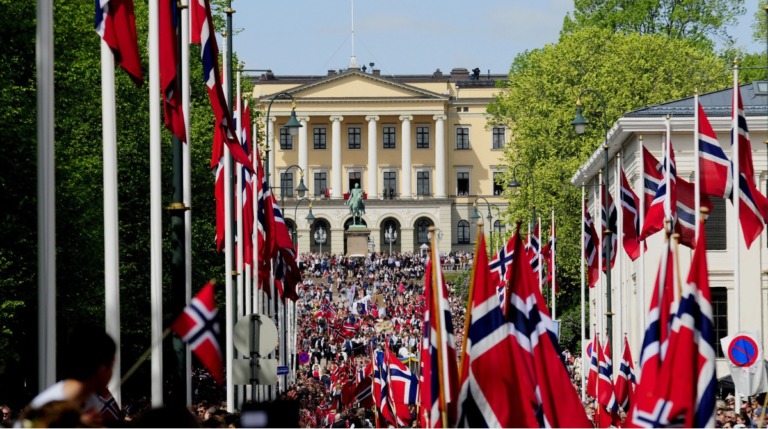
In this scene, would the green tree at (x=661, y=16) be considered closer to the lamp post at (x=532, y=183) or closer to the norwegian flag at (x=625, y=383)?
the lamp post at (x=532, y=183)

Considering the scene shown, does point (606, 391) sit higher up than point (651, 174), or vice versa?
point (651, 174)

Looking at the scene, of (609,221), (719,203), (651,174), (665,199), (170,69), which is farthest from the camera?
(719,203)

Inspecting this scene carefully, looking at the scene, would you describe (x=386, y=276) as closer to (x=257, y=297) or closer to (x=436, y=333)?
(x=257, y=297)

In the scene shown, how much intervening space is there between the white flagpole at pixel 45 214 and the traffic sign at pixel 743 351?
38.4ft

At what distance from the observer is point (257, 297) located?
30625 millimetres

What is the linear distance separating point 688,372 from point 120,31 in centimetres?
710

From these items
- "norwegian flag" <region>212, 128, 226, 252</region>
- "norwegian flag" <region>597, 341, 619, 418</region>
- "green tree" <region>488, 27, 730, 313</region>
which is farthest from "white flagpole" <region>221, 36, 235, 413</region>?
"green tree" <region>488, 27, 730, 313</region>

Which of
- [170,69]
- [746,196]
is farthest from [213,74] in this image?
[746,196]

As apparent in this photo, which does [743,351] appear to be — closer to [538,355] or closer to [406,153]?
[538,355]

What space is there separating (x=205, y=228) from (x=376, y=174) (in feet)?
313

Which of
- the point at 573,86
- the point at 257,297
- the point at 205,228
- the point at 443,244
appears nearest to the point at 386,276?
the point at 573,86

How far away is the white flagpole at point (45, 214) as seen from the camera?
45.4 ft

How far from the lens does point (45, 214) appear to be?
554 inches

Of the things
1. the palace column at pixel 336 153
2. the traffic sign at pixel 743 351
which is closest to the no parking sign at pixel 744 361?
the traffic sign at pixel 743 351
